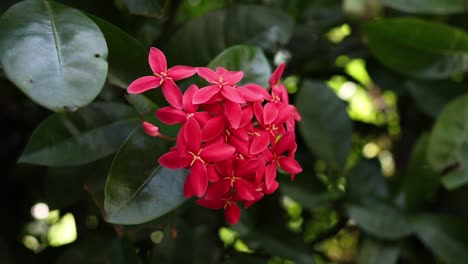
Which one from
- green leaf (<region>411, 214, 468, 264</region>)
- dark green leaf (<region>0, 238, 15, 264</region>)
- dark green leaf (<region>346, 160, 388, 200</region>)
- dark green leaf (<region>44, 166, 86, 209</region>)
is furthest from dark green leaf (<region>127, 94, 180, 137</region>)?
Answer: green leaf (<region>411, 214, 468, 264</region>)

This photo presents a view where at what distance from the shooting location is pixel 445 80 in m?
1.25

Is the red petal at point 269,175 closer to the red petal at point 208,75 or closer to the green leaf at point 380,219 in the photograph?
the red petal at point 208,75

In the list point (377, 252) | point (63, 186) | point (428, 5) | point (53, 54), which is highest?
point (53, 54)

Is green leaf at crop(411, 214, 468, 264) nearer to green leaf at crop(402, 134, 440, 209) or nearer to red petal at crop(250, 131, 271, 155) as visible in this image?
green leaf at crop(402, 134, 440, 209)

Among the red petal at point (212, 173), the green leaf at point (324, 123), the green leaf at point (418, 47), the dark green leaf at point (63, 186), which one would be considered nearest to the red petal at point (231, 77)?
the red petal at point (212, 173)

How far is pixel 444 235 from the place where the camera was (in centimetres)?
114

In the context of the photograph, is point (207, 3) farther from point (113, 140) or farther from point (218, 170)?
point (218, 170)

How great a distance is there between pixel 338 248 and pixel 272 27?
92cm

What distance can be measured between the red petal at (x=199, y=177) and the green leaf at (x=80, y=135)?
0.71ft

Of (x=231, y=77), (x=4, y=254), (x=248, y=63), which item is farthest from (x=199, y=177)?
(x=4, y=254)

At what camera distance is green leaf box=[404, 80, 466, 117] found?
1.21 metres

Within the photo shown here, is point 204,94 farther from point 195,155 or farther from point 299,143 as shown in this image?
point 299,143

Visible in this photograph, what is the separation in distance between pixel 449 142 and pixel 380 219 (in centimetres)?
20

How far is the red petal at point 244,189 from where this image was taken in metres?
0.65
